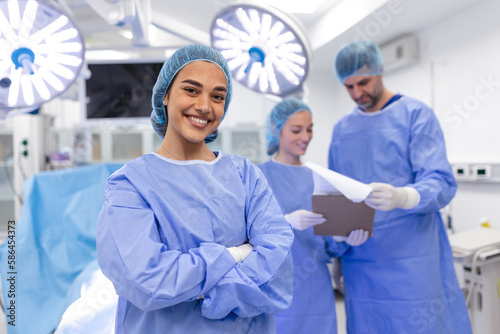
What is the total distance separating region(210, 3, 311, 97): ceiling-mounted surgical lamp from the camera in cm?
132

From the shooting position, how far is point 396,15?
3.22 metres

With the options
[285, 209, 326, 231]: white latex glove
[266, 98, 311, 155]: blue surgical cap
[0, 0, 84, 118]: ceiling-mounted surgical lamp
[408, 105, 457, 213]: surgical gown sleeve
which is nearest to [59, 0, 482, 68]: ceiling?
[0, 0, 84, 118]: ceiling-mounted surgical lamp

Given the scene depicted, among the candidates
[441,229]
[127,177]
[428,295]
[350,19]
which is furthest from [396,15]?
[127,177]

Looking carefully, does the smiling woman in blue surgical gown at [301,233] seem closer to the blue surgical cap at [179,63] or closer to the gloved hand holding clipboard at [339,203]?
the gloved hand holding clipboard at [339,203]

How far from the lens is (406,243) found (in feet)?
5.03

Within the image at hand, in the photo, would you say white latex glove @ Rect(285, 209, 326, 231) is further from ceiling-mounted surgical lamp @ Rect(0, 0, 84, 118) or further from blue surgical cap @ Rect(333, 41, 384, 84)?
ceiling-mounted surgical lamp @ Rect(0, 0, 84, 118)

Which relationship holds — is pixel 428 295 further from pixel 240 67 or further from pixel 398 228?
pixel 240 67

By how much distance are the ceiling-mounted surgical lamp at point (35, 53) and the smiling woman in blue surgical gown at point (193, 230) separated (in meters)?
0.41

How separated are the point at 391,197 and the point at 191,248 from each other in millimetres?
824

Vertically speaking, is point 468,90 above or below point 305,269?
above

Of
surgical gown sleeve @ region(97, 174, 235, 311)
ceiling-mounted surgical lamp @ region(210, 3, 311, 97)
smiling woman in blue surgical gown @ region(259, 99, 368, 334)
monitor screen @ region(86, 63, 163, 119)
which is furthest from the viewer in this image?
monitor screen @ region(86, 63, 163, 119)

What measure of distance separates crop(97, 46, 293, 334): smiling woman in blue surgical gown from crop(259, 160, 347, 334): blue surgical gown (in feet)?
2.02

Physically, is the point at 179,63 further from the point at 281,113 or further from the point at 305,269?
the point at 305,269

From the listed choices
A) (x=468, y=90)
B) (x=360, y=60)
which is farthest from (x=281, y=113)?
(x=468, y=90)
